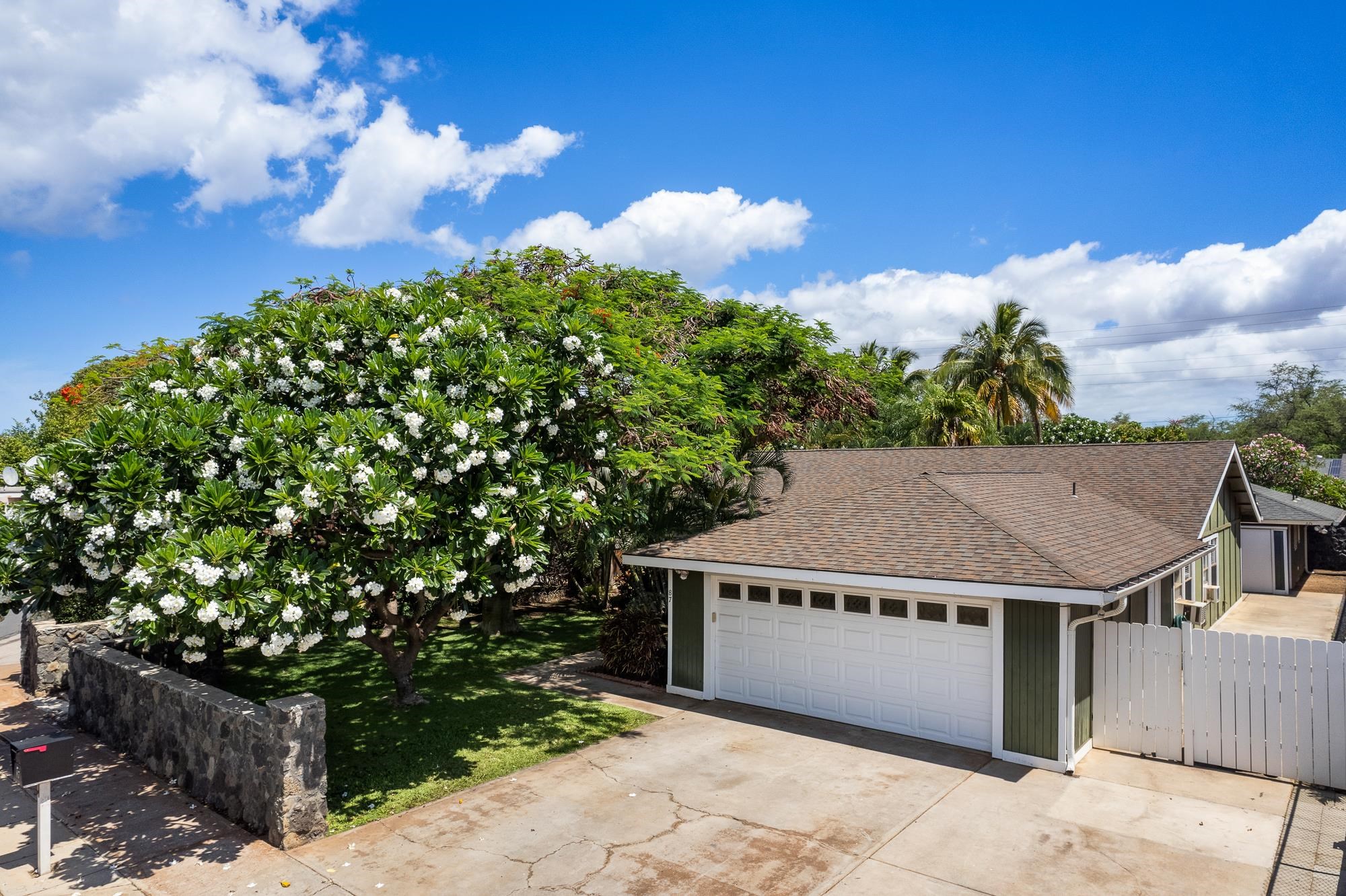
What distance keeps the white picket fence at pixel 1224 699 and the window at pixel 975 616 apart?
148 centimetres

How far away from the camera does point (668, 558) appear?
1206 cm

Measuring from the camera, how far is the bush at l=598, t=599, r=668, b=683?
1334cm

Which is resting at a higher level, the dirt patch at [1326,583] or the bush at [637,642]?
the bush at [637,642]

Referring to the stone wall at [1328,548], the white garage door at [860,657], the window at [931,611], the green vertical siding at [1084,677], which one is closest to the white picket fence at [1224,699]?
the green vertical siding at [1084,677]

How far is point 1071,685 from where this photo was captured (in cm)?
898

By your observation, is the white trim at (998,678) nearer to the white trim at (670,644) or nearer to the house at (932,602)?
the house at (932,602)

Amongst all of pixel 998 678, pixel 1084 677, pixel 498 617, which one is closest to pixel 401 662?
pixel 498 617

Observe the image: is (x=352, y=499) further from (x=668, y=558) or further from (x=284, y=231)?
(x=284, y=231)

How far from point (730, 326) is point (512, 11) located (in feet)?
22.4

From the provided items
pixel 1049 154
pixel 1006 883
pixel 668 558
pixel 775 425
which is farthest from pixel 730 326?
pixel 1006 883

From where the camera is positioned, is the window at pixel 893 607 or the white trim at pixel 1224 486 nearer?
the window at pixel 893 607

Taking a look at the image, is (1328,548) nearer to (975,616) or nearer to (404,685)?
(975,616)

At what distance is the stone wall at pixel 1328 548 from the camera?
2783 centimetres

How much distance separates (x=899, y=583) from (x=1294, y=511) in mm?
19895
